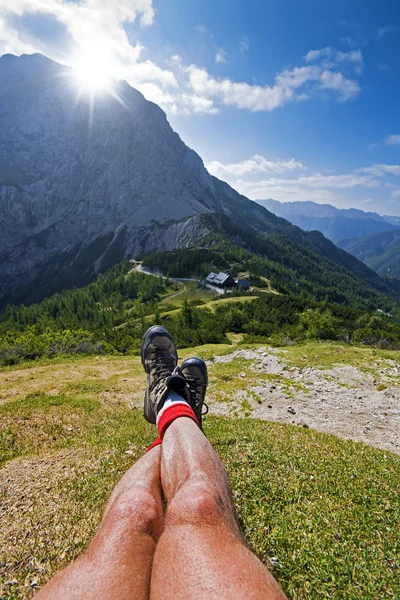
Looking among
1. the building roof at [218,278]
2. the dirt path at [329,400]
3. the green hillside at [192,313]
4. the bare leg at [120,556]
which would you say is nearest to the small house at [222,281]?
the building roof at [218,278]

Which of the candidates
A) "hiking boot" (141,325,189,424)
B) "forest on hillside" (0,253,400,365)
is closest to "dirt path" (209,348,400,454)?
"hiking boot" (141,325,189,424)

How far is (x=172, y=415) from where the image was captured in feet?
14.8

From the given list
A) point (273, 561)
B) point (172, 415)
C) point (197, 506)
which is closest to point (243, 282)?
point (172, 415)

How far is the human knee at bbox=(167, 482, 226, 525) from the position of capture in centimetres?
264

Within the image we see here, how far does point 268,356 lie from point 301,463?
1554 cm

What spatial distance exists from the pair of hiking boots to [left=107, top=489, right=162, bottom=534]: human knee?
224cm

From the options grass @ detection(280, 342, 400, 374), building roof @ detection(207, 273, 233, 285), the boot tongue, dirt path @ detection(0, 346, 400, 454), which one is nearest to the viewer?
the boot tongue

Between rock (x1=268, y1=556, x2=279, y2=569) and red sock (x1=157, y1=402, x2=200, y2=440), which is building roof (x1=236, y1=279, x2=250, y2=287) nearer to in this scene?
red sock (x1=157, y1=402, x2=200, y2=440)

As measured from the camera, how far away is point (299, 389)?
14.4 metres

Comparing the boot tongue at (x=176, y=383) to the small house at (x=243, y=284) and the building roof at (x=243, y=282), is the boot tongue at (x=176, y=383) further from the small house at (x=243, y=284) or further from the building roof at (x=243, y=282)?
the building roof at (x=243, y=282)

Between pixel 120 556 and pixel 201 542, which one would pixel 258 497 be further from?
pixel 120 556

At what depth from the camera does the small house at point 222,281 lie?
311ft

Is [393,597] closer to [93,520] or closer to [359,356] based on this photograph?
[93,520]

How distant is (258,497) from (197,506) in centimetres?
225
